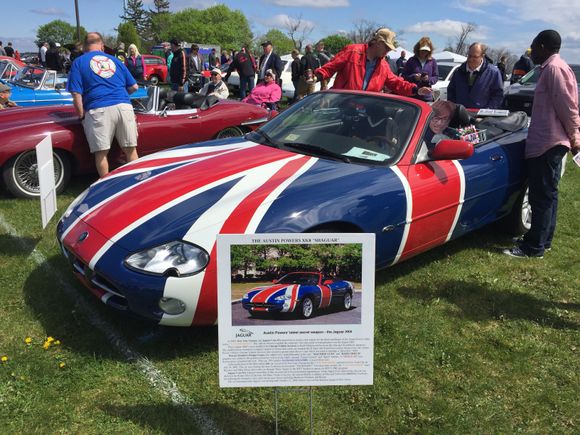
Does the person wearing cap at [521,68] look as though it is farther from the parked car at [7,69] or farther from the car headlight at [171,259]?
the car headlight at [171,259]

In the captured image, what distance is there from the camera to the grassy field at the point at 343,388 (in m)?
2.41

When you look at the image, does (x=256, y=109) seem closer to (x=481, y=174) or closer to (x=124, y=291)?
(x=481, y=174)

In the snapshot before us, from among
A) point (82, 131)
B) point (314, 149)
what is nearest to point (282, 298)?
point (314, 149)

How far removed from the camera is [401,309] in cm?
347

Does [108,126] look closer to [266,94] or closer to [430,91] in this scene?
[430,91]

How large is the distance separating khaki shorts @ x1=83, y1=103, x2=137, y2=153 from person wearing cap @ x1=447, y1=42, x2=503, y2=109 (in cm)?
376

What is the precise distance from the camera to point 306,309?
1.94m

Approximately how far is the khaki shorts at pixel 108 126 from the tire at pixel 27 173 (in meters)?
0.44

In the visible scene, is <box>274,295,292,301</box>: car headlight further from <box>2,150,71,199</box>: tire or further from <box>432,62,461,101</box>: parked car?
<box>432,62,461,101</box>: parked car

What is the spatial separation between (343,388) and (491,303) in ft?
5.22

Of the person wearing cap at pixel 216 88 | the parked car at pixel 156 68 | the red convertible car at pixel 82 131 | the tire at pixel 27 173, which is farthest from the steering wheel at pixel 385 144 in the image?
the parked car at pixel 156 68

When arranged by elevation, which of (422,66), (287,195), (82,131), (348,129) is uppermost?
(422,66)

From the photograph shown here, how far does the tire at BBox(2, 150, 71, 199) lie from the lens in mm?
5273

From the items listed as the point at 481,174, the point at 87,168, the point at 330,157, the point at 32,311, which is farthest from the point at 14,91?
the point at 481,174
